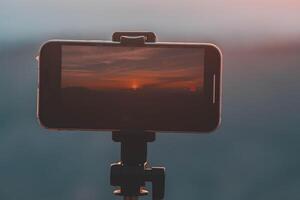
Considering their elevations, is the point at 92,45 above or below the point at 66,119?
above

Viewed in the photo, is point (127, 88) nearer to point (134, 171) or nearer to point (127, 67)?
point (127, 67)

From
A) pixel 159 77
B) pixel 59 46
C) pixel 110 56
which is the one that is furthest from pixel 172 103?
pixel 59 46

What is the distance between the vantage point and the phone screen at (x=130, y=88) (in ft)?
3.35

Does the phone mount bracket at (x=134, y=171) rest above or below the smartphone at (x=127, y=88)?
below

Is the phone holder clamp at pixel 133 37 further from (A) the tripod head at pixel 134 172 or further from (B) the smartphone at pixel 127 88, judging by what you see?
(A) the tripod head at pixel 134 172

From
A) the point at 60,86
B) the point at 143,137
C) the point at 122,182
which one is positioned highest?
the point at 60,86

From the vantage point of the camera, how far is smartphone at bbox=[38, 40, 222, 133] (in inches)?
40.0

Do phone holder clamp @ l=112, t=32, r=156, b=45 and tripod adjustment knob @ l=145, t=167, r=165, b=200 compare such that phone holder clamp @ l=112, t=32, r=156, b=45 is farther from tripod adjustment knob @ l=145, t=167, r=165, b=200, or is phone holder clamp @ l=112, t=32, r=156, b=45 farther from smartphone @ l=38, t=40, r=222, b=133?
tripod adjustment knob @ l=145, t=167, r=165, b=200

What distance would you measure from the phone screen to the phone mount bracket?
57 mm

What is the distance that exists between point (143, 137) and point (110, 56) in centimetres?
20

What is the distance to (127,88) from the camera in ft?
3.40

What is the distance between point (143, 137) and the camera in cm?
107

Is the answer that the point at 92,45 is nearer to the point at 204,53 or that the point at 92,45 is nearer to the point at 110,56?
the point at 110,56

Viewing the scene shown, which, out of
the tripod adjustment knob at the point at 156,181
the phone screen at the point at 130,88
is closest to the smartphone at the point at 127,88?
the phone screen at the point at 130,88
